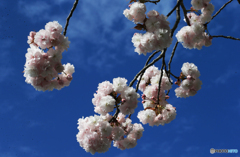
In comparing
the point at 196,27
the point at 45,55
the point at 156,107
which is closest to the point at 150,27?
the point at 196,27

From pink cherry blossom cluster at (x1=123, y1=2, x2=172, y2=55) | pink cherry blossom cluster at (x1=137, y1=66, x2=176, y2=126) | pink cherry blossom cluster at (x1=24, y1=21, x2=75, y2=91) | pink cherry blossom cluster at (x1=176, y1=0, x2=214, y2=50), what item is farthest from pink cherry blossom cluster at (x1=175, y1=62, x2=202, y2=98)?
pink cherry blossom cluster at (x1=24, y1=21, x2=75, y2=91)

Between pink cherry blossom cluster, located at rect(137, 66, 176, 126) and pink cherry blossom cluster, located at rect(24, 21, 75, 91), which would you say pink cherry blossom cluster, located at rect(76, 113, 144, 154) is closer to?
pink cherry blossom cluster, located at rect(137, 66, 176, 126)

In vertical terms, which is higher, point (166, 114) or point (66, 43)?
point (66, 43)

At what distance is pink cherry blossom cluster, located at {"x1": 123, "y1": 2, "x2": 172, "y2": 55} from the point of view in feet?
8.95

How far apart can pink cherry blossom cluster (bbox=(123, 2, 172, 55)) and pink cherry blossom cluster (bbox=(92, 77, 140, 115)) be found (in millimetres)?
526

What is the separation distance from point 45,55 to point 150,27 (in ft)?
4.08

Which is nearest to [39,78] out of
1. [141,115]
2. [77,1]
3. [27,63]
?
[27,63]

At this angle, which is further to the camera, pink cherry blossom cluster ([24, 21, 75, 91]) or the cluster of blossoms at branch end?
the cluster of blossoms at branch end

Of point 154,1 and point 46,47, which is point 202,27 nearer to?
point 154,1

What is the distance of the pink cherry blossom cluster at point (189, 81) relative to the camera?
11.3ft

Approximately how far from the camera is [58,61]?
8.87 feet

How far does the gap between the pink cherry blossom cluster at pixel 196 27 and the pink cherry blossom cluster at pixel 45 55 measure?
5.12 ft

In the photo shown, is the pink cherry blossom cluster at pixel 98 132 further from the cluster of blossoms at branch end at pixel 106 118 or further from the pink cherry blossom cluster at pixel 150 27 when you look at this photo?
the pink cherry blossom cluster at pixel 150 27

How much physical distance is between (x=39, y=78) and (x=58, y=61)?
0.32 m
